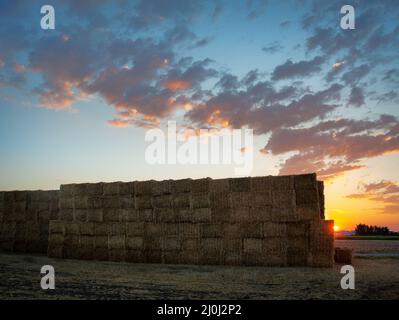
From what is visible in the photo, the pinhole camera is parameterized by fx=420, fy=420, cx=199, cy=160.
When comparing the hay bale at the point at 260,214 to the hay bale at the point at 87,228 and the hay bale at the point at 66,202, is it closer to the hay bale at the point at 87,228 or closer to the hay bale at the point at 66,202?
the hay bale at the point at 87,228

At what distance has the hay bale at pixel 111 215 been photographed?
13.4m

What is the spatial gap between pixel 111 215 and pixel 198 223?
305 cm

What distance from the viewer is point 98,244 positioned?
1344cm

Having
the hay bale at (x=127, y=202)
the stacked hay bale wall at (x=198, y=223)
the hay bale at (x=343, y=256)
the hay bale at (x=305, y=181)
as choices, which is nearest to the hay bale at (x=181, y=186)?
the stacked hay bale wall at (x=198, y=223)

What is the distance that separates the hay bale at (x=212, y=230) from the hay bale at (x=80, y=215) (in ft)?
14.0

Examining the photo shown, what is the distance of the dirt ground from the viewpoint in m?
6.66

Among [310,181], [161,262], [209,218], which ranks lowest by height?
[161,262]

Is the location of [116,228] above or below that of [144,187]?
below

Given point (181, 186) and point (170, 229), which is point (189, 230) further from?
point (181, 186)

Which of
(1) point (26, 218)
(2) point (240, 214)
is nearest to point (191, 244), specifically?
(2) point (240, 214)

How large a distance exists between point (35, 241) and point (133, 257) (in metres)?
4.75

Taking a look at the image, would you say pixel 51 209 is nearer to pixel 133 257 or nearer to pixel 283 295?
pixel 133 257

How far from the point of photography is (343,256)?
470 inches
